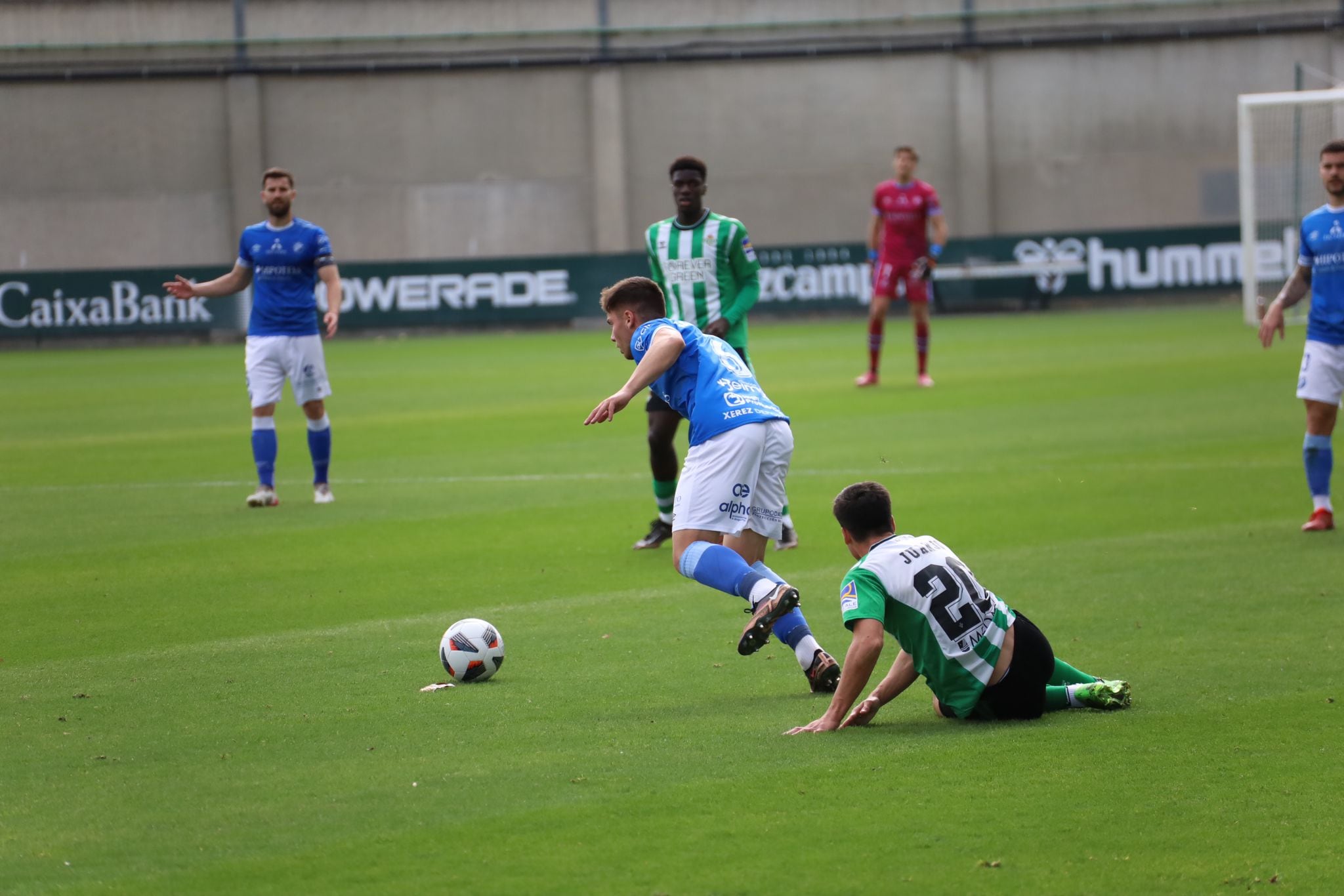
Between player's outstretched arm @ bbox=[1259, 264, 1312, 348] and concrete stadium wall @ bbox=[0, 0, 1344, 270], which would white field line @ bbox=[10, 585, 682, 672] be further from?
concrete stadium wall @ bbox=[0, 0, 1344, 270]

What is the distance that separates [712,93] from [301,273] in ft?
86.6

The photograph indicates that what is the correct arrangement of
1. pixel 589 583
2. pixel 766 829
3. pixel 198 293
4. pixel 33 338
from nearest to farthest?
pixel 766 829
pixel 589 583
pixel 198 293
pixel 33 338

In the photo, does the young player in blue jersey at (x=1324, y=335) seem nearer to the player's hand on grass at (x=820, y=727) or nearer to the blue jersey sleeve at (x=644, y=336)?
the blue jersey sleeve at (x=644, y=336)

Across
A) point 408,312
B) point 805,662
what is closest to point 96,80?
point 408,312

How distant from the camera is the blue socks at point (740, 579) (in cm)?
623

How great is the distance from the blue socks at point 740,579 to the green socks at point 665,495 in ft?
12.0

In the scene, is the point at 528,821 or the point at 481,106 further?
the point at 481,106

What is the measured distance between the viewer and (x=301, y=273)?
1230 cm

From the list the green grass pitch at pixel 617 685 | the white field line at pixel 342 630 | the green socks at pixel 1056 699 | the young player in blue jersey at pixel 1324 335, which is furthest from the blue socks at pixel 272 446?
the green socks at pixel 1056 699

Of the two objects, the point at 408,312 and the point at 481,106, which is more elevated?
the point at 481,106

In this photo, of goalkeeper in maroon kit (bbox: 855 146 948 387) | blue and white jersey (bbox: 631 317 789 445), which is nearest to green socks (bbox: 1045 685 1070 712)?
blue and white jersey (bbox: 631 317 789 445)

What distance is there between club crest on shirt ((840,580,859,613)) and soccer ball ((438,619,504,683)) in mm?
1749

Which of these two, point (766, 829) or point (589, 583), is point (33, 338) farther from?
point (766, 829)

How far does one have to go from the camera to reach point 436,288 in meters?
33.3
